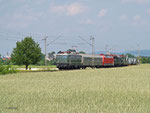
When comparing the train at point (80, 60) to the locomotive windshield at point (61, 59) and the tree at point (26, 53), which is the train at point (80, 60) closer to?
the locomotive windshield at point (61, 59)

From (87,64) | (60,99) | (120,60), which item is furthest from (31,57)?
(60,99)

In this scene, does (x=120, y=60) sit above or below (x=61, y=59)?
above

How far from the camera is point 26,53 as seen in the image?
76.6 m

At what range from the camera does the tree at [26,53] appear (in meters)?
75.3

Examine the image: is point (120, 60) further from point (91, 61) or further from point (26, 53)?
point (26, 53)

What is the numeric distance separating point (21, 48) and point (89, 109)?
6787 cm

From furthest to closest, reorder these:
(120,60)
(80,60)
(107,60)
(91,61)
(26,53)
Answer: (120,60)
(107,60)
(26,53)
(91,61)
(80,60)

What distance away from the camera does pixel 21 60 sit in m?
75.1

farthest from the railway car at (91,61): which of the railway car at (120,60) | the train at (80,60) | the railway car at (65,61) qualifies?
the railway car at (120,60)

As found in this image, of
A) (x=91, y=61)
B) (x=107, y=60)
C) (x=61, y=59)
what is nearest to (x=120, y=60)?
(x=107, y=60)

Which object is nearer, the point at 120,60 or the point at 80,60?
the point at 80,60

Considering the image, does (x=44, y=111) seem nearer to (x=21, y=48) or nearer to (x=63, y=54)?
(x=63, y=54)

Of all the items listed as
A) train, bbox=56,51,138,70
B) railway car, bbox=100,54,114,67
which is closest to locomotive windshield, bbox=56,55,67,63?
train, bbox=56,51,138,70

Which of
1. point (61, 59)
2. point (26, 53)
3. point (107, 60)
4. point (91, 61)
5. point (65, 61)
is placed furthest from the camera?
point (107, 60)
